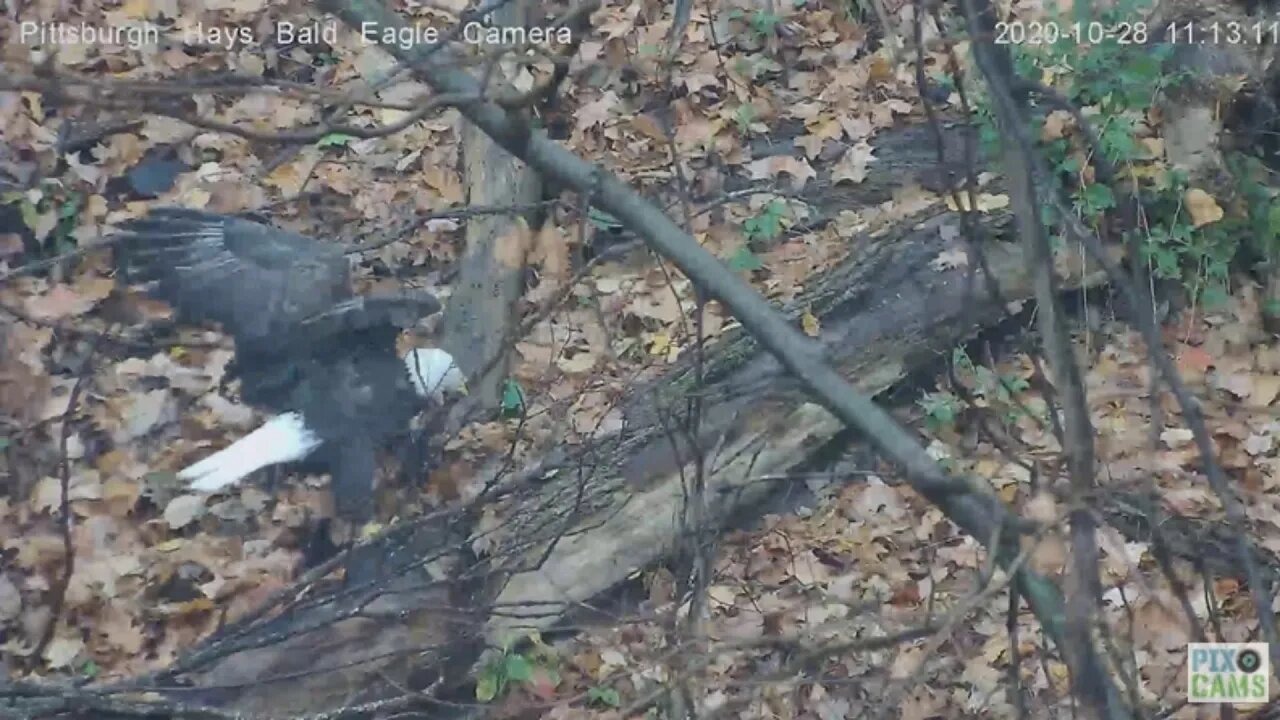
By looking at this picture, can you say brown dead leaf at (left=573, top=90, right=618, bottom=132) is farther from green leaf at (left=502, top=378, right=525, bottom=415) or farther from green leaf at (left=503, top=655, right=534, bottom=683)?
green leaf at (left=503, top=655, right=534, bottom=683)

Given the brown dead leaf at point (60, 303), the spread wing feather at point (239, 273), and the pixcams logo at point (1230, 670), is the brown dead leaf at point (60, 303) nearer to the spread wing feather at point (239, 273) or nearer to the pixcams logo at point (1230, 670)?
the spread wing feather at point (239, 273)

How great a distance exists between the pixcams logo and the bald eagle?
240 cm

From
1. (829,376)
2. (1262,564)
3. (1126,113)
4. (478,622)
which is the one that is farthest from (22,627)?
(1126,113)

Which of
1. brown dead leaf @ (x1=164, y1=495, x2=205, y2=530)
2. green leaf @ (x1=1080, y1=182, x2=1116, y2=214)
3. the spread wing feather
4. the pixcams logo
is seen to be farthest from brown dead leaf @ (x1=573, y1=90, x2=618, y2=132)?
the pixcams logo

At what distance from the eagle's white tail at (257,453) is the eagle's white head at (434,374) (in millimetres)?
→ 334

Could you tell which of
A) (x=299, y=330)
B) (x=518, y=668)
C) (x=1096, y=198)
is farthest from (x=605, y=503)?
(x=1096, y=198)

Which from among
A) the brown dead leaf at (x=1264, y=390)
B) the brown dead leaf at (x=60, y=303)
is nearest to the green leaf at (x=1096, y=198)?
the brown dead leaf at (x=1264, y=390)

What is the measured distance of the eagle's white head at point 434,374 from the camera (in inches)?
155

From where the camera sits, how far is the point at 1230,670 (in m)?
1.92

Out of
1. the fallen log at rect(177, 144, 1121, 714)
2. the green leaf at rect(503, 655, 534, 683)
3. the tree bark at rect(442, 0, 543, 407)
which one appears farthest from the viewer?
the tree bark at rect(442, 0, 543, 407)

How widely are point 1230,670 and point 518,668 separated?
1.79 metres

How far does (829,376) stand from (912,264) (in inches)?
103

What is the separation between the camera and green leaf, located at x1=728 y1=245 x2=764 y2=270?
4.64 m

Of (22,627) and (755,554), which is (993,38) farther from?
(22,627)
